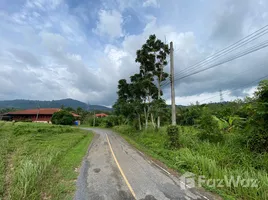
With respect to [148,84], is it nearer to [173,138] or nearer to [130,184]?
[173,138]

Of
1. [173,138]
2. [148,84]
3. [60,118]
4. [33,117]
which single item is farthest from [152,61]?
[33,117]

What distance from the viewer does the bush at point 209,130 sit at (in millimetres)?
9297

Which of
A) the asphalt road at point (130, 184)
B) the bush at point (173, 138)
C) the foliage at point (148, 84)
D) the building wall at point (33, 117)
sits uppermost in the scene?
the foliage at point (148, 84)

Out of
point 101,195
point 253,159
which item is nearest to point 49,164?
point 101,195

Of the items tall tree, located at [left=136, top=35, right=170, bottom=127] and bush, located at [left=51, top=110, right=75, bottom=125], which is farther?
bush, located at [left=51, top=110, right=75, bottom=125]

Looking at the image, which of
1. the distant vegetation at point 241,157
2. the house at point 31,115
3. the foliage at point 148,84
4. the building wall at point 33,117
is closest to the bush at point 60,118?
the house at point 31,115

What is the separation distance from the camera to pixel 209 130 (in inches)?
378

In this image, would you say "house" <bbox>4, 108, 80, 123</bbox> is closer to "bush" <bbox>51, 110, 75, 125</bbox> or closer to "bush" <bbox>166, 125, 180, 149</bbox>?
"bush" <bbox>51, 110, 75, 125</bbox>

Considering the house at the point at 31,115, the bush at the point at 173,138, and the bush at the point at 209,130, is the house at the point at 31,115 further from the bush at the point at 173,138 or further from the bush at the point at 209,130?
the bush at the point at 209,130

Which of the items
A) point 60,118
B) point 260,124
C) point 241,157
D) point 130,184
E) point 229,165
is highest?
point 60,118

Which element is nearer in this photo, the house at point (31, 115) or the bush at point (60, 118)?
the bush at point (60, 118)

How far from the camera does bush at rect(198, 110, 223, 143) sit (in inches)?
366

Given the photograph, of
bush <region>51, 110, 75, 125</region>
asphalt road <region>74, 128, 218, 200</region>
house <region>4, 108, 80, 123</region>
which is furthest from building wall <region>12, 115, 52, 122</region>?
asphalt road <region>74, 128, 218, 200</region>

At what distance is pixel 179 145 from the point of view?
9945mm
